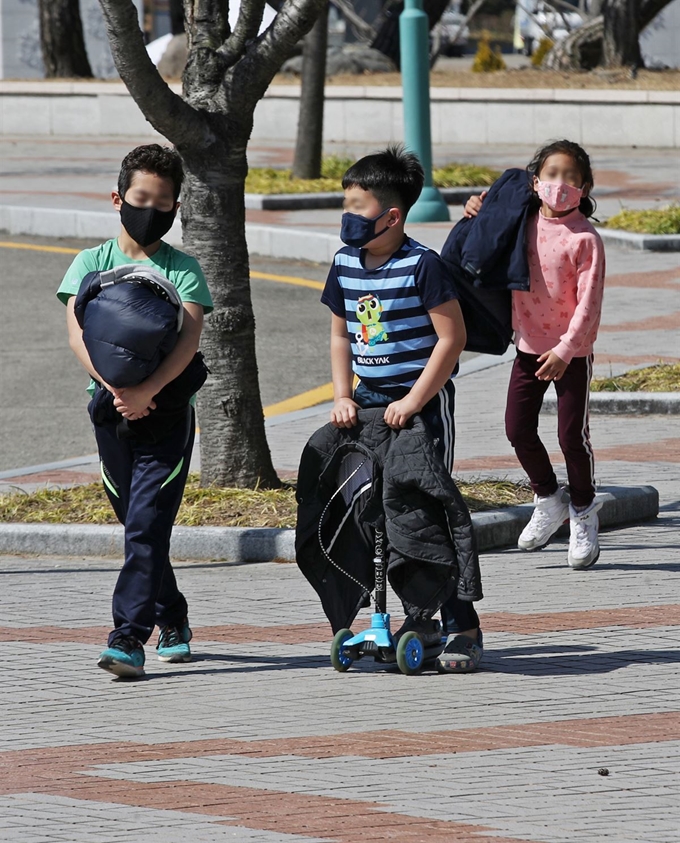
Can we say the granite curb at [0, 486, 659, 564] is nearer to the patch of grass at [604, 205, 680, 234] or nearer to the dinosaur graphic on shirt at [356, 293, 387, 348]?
the dinosaur graphic on shirt at [356, 293, 387, 348]

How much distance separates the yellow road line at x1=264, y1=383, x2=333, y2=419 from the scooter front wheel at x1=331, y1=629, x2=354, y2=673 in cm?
517

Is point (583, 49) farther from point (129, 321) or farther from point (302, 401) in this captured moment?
point (129, 321)

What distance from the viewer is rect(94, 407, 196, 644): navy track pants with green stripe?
5484 mm

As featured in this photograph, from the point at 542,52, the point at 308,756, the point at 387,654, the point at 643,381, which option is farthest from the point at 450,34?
the point at 308,756

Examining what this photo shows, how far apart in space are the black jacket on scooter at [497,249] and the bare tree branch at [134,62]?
4.87 ft

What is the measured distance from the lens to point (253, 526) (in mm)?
7328

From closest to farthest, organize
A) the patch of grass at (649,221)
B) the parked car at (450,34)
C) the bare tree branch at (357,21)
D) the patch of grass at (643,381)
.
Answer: the patch of grass at (643,381)
the patch of grass at (649,221)
the bare tree branch at (357,21)
the parked car at (450,34)

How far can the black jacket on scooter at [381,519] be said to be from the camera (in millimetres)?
5328

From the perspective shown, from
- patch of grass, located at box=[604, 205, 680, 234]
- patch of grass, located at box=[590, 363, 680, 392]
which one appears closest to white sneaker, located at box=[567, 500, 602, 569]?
patch of grass, located at box=[590, 363, 680, 392]

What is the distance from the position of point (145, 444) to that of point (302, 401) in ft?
18.4

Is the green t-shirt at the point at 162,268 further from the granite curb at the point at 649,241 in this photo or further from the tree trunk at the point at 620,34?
the tree trunk at the point at 620,34

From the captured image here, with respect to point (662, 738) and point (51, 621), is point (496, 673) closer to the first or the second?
point (662, 738)

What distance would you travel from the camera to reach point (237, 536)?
721 cm

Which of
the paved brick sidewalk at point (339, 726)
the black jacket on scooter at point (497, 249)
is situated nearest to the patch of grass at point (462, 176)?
the black jacket on scooter at point (497, 249)
